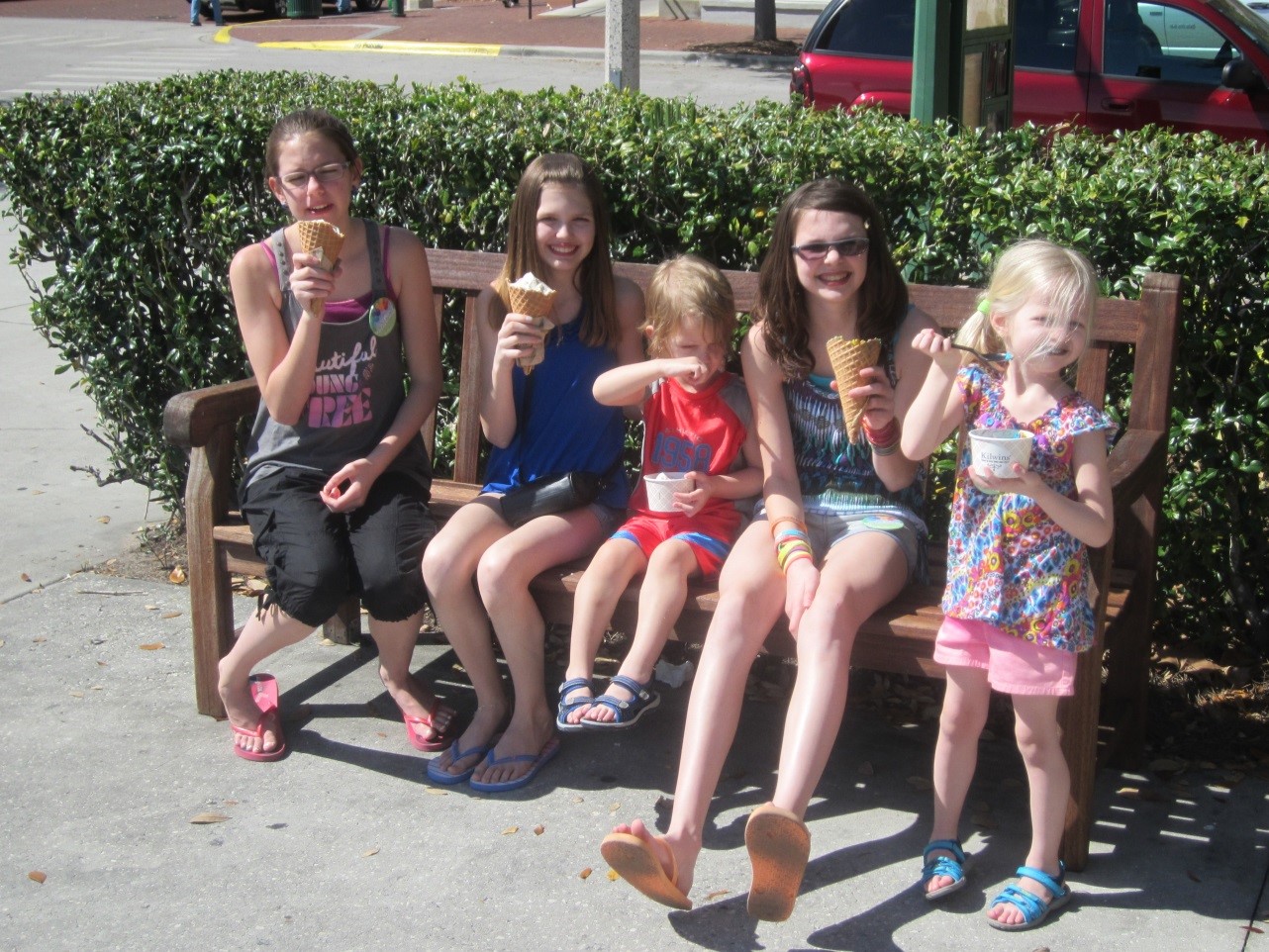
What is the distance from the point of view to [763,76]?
68.5 ft

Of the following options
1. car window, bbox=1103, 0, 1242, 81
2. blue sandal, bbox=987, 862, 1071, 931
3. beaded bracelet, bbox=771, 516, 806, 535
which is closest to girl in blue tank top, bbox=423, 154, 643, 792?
beaded bracelet, bbox=771, 516, 806, 535

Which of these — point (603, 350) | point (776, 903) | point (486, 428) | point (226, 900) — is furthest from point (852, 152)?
point (226, 900)

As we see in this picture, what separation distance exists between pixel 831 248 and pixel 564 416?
2.90 ft

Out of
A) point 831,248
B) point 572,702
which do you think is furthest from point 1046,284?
point 572,702

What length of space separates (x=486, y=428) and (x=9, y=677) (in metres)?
1.72

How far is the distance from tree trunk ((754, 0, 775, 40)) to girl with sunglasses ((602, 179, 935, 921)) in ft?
70.4

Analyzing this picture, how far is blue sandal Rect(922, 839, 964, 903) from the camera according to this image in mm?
3127

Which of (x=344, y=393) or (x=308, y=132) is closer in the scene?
(x=308, y=132)

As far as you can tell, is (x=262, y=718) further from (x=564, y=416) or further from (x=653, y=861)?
(x=653, y=861)

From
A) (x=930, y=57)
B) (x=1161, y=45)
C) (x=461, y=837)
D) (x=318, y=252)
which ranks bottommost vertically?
(x=461, y=837)

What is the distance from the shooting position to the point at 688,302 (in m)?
3.57

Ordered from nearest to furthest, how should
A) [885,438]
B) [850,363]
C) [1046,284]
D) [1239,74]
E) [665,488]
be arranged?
[1046,284] < [850,363] < [885,438] < [665,488] < [1239,74]

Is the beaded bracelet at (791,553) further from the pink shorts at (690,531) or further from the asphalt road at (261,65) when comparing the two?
the asphalt road at (261,65)

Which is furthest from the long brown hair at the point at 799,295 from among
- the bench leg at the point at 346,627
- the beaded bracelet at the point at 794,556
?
the bench leg at the point at 346,627
